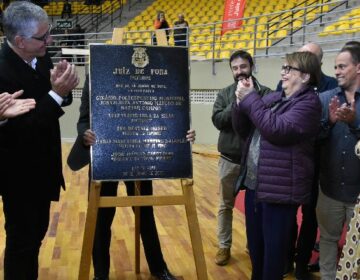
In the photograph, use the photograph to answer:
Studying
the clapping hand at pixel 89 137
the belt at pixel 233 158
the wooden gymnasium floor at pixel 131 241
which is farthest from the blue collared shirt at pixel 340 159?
the clapping hand at pixel 89 137

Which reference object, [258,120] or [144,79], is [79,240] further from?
[258,120]

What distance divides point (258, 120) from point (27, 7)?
1.15m

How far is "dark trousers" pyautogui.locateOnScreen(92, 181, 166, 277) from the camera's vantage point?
286 centimetres

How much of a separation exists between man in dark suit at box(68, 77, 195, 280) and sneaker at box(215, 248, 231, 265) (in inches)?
17.7

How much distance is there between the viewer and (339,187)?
2.46 metres

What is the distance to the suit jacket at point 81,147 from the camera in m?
2.61

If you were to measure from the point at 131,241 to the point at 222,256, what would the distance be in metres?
0.86

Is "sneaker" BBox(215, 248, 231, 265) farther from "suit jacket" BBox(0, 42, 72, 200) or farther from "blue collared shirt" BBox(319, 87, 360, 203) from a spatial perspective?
"suit jacket" BBox(0, 42, 72, 200)

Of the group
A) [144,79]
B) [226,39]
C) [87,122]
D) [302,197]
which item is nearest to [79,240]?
[87,122]

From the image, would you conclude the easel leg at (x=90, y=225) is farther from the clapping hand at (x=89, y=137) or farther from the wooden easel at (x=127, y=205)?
the clapping hand at (x=89, y=137)

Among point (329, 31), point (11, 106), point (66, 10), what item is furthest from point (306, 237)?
point (66, 10)

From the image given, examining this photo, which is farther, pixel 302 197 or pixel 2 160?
pixel 302 197

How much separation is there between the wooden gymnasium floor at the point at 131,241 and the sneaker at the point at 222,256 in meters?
0.04

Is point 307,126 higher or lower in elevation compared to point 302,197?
higher
